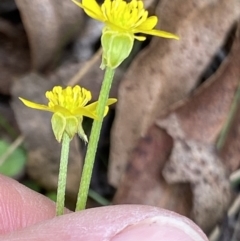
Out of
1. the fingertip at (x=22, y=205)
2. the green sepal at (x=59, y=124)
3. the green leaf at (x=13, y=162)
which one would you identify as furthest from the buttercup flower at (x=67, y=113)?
the green leaf at (x=13, y=162)

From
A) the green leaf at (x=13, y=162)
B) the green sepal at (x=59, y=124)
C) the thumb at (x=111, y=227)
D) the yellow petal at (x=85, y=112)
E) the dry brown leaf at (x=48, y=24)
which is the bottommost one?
the green leaf at (x=13, y=162)

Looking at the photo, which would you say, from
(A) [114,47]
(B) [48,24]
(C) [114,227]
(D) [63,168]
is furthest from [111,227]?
(B) [48,24]

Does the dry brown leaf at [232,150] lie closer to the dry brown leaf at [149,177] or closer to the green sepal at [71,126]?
the dry brown leaf at [149,177]

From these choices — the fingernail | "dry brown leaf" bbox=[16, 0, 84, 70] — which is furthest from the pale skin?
"dry brown leaf" bbox=[16, 0, 84, 70]

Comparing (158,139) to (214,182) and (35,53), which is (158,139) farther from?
(35,53)

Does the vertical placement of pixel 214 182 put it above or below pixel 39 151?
above

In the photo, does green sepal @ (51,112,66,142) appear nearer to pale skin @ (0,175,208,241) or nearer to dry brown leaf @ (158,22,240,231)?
pale skin @ (0,175,208,241)

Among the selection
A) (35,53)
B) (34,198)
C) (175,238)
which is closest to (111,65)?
(175,238)
